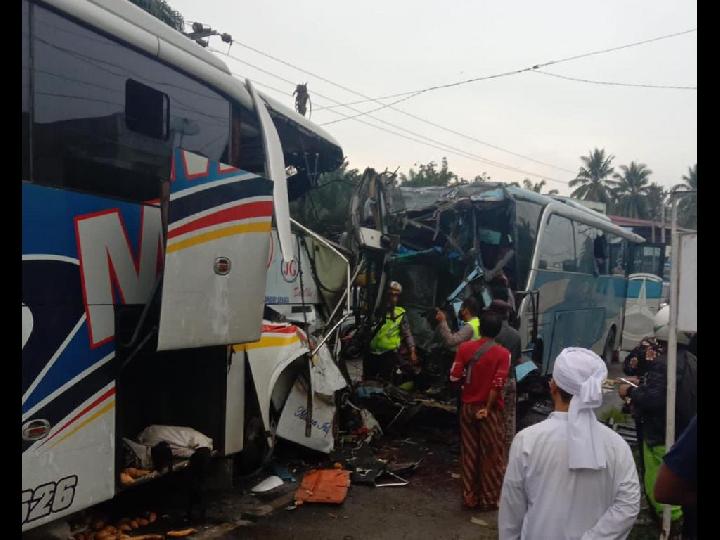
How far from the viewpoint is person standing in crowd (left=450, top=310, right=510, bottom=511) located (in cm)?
544

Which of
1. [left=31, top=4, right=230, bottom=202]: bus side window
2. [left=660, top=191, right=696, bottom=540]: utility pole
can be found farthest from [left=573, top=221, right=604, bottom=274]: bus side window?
[left=31, top=4, right=230, bottom=202]: bus side window

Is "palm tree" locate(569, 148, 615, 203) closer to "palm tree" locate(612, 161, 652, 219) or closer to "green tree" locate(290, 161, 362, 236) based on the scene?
"palm tree" locate(612, 161, 652, 219)

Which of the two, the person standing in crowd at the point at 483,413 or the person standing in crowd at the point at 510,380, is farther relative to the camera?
the person standing in crowd at the point at 510,380

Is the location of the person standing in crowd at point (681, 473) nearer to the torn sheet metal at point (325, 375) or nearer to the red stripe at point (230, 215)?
the red stripe at point (230, 215)

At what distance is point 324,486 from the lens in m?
5.68

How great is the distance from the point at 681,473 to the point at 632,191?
2031 inches

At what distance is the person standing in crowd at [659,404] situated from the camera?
13.8 feet

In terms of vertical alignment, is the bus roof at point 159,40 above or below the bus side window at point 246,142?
→ above

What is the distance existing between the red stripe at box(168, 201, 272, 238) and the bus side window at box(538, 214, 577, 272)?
5.62m

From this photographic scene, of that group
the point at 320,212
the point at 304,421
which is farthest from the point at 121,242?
the point at 320,212

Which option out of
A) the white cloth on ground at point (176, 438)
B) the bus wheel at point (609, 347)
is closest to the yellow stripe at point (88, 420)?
the white cloth on ground at point (176, 438)

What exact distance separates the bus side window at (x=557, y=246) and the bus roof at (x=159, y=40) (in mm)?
4841

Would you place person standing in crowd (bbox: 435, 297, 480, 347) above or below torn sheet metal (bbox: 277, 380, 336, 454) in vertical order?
above

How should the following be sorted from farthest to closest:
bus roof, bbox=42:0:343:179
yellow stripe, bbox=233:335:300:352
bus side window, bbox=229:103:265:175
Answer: yellow stripe, bbox=233:335:300:352 < bus side window, bbox=229:103:265:175 < bus roof, bbox=42:0:343:179
